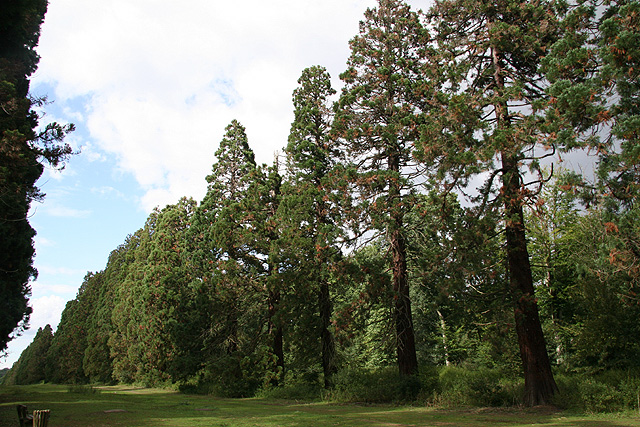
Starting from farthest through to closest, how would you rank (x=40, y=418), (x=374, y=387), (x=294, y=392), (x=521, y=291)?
1. (x=294, y=392)
2. (x=374, y=387)
3. (x=521, y=291)
4. (x=40, y=418)

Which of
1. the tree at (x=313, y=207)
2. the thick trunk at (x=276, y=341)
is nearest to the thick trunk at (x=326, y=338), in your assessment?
the tree at (x=313, y=207)

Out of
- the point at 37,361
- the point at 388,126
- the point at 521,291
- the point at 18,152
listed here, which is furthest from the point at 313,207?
the point at 37,361

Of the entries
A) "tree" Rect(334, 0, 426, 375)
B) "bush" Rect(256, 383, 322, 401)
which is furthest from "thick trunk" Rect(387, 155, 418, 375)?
"bush" Rect(256, 383, 322, 401)

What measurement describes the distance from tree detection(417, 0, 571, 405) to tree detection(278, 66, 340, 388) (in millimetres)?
5725

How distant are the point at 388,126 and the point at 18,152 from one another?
39.3 ft

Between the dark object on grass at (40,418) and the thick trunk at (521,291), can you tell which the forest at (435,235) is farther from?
the dark object on grass at (40,418)

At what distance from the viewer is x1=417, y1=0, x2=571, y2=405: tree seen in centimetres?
1213

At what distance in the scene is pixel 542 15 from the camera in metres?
13.7

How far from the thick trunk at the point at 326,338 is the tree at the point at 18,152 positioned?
1126cm

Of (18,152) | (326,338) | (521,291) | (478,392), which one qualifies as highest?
(18,152)

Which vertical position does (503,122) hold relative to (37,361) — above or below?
above

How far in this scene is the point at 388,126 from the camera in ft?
55.2

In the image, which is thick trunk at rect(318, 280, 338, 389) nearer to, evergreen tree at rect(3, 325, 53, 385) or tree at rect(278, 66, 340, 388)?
tree at rect(278, 66, 340, 388)

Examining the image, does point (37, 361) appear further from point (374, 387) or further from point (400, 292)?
point (400, 292)
